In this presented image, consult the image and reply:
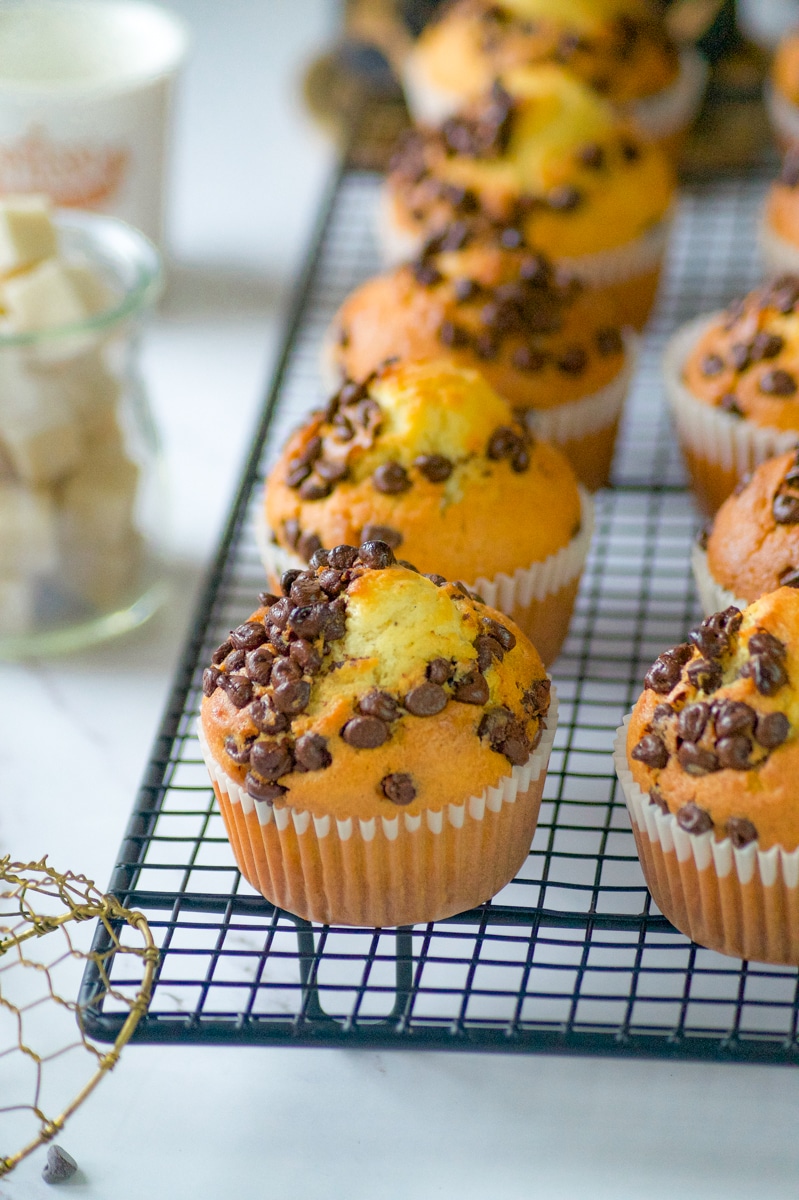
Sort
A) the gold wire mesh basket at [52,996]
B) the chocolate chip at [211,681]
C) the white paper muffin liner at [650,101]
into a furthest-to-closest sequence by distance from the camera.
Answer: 1. the white paper muffin liner at [650,101]
2. the chocolate chip at [211,681]
3. the gold wire mesh basket at [52,996]

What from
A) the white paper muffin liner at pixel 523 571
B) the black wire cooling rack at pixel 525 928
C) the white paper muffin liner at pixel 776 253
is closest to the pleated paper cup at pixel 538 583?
the white paper muffin liner at pixel 523 571

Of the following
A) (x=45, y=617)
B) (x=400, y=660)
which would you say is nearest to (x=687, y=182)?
(x=45, y=617)

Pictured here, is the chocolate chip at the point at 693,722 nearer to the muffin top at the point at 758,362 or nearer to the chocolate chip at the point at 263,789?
the chocolate chip at the point at 263,789

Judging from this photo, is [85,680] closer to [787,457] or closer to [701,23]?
[787,457]

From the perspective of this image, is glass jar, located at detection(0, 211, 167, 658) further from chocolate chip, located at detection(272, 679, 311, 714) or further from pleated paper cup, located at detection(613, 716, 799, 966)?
pleated paper cup, located at detection(613, 716, 799, 966)

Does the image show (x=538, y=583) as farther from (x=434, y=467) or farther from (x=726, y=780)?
(x=726, y=780)

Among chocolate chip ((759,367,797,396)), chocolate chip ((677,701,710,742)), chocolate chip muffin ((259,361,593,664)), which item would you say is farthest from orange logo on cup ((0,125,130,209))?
→ chocolate chip ((677,701,710,742))

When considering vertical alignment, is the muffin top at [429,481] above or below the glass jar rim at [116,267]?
below
